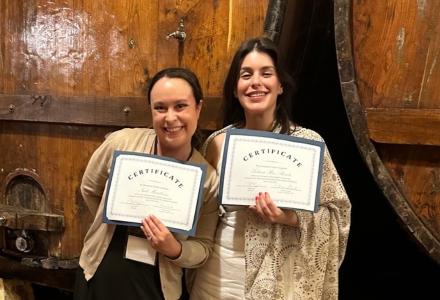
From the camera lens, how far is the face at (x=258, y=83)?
1062 mm

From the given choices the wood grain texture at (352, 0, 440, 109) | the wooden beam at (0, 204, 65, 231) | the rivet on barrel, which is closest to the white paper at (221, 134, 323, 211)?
the wood grain texture at (352, 0, 440, 109)

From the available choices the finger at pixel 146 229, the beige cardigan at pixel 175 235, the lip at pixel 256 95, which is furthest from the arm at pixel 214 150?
the finger at pixel 146 229

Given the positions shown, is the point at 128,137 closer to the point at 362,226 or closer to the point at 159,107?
the point at 159,107

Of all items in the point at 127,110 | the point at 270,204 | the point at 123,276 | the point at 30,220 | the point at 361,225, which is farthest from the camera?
the point at 361,225

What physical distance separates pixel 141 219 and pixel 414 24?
0.78 meters

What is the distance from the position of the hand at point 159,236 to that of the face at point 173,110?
188 millimetres

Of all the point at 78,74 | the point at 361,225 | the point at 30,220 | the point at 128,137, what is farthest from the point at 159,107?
the point at 361,225

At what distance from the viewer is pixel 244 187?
39.8 inches

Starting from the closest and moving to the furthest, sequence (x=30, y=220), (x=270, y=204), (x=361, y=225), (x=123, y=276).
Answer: (x=270, y=204)
(x=123, y=276)
(x=30, y=220)
(x=361, y=225)

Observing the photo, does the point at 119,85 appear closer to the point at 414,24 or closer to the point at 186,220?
the point at 186,220

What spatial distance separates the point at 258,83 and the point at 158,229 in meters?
0.42

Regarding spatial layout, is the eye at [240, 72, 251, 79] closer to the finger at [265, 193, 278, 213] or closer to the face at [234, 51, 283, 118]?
the face at [234, 51, 283, 118]

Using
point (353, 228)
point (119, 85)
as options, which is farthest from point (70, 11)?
point (353, 228)

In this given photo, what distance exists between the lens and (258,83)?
106cm
